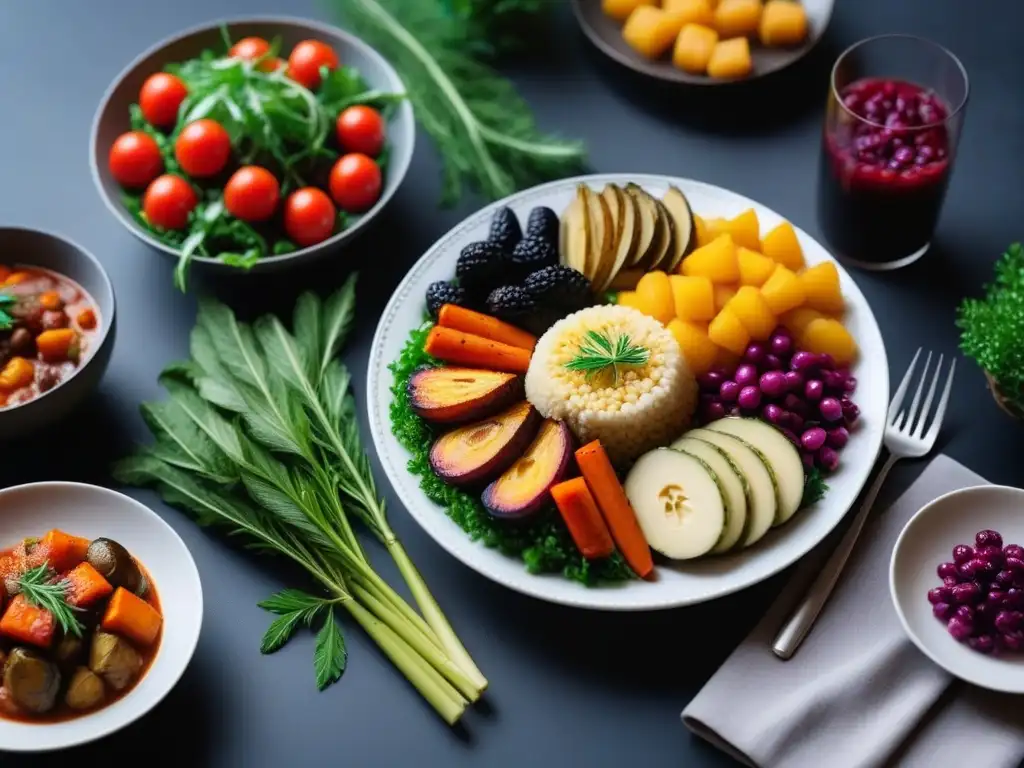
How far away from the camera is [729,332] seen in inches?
104

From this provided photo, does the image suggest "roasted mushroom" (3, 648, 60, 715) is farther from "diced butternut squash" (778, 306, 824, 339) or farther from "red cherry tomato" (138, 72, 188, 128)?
"diced butternut squash" (778, 306, 824, 339)

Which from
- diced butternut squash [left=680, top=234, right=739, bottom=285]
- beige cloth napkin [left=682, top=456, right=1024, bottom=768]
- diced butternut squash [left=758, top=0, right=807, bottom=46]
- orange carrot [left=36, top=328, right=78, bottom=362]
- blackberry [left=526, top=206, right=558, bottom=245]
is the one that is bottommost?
beige cloth napkin [left=682, top=456, right=1024, bottom=768]

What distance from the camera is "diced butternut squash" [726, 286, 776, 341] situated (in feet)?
8.70

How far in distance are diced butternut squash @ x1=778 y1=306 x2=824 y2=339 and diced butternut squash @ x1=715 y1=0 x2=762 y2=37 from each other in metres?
1.02

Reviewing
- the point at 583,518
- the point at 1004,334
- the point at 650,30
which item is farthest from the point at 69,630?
the point at 650,30

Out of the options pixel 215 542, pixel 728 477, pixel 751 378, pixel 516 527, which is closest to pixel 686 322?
pixel 751 378

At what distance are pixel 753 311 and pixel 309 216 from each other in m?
1.14

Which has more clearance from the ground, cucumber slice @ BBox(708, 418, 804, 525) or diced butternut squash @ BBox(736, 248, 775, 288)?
diced butternut squash @ BBox(736, 248, 775, 288)

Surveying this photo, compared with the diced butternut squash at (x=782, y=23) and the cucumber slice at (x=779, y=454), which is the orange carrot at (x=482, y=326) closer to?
the cucumber slice at (x=779, y=454)

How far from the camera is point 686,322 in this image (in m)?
2.72

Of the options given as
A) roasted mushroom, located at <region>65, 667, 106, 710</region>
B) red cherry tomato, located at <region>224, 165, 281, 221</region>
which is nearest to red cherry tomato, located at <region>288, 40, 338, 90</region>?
red cherry tomato, located at <region>224, 165, 281, 221</region>

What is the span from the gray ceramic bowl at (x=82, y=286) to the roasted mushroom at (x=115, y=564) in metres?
0.39

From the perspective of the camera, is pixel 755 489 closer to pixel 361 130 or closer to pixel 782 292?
pixel 782 292

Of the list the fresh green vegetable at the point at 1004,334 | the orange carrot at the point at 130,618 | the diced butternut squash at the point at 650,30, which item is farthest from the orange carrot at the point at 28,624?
the diced butternut squash at the point at 650,30
